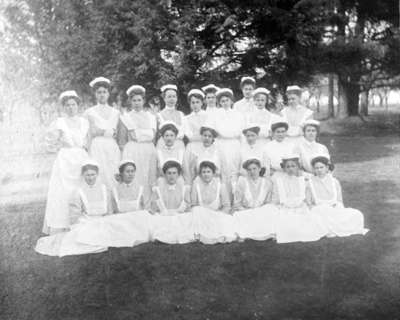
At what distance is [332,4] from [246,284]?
32.5ft

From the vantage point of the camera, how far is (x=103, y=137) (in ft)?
19.9

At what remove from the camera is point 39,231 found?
598 cm

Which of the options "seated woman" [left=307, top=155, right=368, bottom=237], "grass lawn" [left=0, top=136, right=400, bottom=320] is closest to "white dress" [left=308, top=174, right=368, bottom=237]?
"seated woman" [left=307, top=155, right=368, bottom=237]

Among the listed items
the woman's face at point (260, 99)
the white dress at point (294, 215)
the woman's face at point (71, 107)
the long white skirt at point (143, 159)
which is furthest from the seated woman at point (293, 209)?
the woman's face at point (71, 107)

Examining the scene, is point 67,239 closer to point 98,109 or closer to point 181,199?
point 181,199

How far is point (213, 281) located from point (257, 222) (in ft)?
4.30

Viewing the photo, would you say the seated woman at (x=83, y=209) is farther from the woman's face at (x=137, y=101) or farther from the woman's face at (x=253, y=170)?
the woman's face at (x=253, y=170)

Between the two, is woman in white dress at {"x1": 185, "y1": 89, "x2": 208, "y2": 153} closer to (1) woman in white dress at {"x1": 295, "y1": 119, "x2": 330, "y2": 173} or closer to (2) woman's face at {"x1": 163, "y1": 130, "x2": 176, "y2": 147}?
(2) woman's face at {"x1": 163, "y1": 130, "x2": 176, "y2": 147}

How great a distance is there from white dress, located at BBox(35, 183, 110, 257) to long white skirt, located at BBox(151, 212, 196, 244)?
1.95ft

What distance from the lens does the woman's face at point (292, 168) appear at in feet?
18.9

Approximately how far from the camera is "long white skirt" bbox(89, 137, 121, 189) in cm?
595

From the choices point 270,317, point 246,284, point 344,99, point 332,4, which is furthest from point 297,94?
point 344,99

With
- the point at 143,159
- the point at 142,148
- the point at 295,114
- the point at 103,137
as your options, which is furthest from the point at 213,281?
the point at 295,114

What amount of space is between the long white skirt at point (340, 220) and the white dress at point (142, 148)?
218 cm
